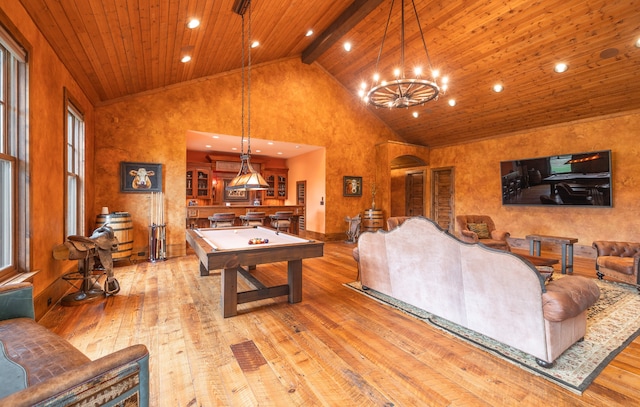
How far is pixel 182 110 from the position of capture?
6.10 meters

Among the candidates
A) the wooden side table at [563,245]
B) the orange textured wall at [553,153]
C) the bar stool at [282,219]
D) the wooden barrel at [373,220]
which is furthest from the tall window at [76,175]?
the orange textured wall at [553,153]

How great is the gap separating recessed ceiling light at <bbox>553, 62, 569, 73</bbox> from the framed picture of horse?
781cm

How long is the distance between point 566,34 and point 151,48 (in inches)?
254

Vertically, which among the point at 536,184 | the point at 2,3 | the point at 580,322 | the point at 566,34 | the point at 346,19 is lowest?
the point at 580,322

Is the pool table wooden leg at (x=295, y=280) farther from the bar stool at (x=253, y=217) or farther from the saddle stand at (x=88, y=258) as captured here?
the bar stool at (x=253, y=217)

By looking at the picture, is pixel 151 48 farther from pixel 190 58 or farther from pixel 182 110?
pixel 182 110

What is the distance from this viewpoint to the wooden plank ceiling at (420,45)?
337 cm

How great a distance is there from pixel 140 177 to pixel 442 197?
841cm

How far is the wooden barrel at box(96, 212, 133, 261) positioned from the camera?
4.89m

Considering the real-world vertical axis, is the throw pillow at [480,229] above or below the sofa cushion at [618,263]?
above

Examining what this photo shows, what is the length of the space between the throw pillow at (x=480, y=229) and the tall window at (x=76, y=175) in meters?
7.28

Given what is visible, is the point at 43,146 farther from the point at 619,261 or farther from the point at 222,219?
the point at 619,261

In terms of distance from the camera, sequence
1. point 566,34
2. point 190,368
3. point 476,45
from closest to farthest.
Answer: point 190,368 → point 566,34 → point 476,45

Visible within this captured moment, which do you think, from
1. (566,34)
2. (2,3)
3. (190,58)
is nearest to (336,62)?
(190,58)
